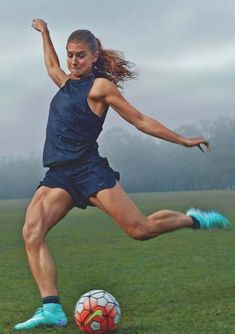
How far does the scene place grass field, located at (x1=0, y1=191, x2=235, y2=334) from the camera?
6871 mm

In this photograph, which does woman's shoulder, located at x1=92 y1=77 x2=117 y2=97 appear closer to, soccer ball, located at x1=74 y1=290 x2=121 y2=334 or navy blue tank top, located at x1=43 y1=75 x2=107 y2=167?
navy blue tank top, located at x1=43 y1=75 x2=107 y2=167

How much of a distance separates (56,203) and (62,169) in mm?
330

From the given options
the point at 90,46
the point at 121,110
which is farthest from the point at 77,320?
the point at 90,46

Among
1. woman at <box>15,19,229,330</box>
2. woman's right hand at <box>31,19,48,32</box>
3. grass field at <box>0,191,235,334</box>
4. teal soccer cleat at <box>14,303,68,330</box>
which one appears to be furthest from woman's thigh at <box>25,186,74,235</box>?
woman's right hand at <box>31,19,48,32</box>

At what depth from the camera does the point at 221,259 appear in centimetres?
1219

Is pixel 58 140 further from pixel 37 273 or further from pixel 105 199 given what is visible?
pixel 37 273

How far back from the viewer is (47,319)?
6.73m

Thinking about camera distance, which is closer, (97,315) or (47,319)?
(97,315)

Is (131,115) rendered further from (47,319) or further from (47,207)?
(47,319)

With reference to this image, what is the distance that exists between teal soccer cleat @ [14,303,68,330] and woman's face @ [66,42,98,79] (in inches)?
87.5

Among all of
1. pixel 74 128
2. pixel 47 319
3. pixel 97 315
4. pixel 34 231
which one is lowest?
pixel 47 319

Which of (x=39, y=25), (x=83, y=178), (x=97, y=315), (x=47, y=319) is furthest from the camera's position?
(x=39, y=25)

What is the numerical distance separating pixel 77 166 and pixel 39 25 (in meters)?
1.95

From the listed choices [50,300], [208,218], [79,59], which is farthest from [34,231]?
[208,218]
